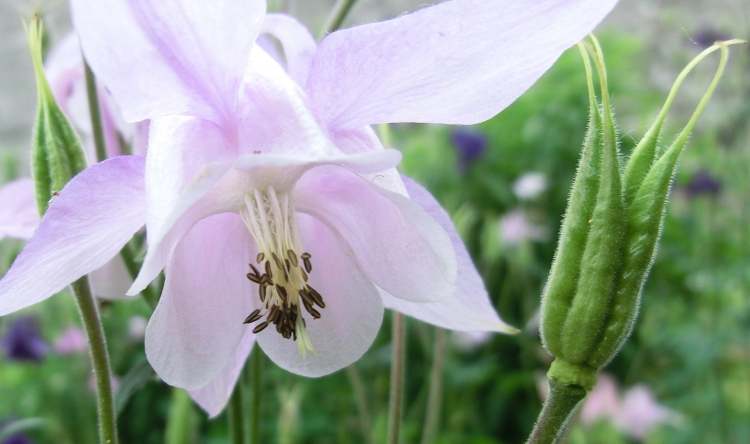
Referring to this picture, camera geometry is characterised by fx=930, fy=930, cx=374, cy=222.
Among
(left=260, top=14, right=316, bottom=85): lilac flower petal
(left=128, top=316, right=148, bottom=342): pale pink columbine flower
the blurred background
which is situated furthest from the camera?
(left=128, top=316, right=148, bottom=342): pale pink columbine flower

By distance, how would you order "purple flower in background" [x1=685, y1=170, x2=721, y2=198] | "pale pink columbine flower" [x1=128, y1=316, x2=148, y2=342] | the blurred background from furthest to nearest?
"purple flower in background" [x1=685, y1=170, x2=721, y2=198] < "pale pink columbine flower" [x1=128, y1=316, x2=148, y2=342] < the blurred background

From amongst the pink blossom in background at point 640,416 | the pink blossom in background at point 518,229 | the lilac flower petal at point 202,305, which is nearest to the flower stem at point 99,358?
the lilac flower petal at point 202,305

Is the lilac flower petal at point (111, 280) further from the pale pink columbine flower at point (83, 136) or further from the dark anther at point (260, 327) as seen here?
the dark anther at point (260, 327)

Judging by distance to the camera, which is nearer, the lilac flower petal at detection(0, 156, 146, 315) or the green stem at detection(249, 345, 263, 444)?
the lilac flower petal at detection(0, 156, 146, 315)

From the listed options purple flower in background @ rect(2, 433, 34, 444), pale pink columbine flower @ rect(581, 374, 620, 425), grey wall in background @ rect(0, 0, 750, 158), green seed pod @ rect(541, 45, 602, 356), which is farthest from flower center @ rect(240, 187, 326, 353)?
grey wall in background @ rect(0, 0, 750, 158)

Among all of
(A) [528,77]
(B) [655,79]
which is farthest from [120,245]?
(B) [655,79]

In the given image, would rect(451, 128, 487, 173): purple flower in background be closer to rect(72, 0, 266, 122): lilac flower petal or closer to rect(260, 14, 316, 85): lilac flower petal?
rect(260, 14, 316, 85): lilac flower petal

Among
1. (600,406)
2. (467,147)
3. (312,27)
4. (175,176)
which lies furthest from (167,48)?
(312,27)
